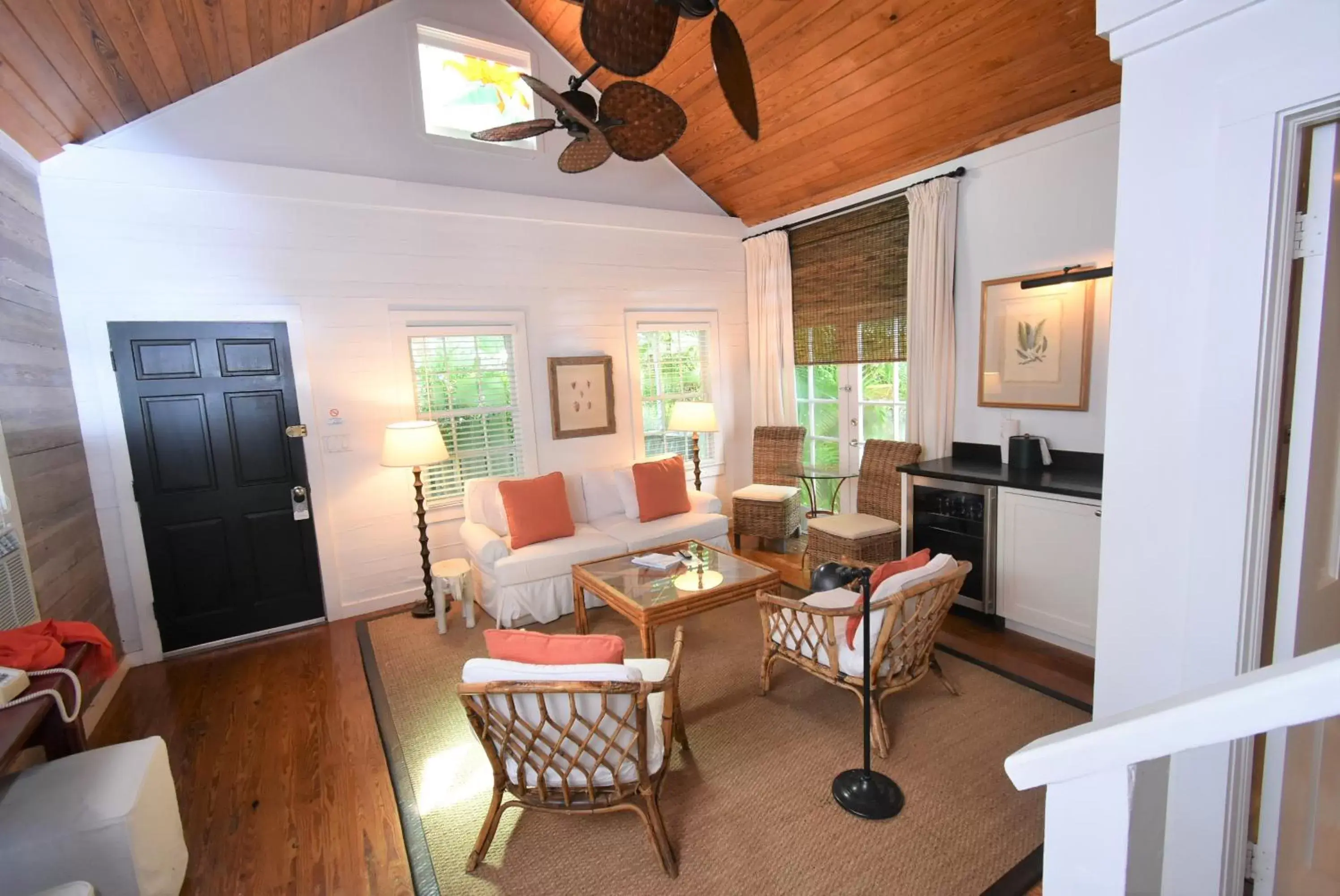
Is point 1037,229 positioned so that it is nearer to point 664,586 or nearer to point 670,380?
point 670,380

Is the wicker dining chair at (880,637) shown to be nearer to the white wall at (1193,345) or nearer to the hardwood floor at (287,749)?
the white wall at (1193,345)

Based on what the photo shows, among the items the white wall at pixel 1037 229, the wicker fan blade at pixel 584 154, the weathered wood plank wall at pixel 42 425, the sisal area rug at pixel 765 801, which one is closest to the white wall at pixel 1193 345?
the sisal area rug at pixel 765 801

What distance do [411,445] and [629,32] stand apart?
9.22 feet

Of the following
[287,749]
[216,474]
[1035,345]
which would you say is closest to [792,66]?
[1035,345]

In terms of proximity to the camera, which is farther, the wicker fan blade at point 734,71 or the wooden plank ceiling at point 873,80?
the wooden plank ceiling at point 873,80

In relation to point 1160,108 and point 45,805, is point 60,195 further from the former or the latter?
point 1160,108

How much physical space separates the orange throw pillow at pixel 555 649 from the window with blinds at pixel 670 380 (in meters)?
3.37

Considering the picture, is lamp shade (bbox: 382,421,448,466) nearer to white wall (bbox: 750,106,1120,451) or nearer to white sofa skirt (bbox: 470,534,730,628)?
white sofa skirt (bbox: 470,534,730,628)

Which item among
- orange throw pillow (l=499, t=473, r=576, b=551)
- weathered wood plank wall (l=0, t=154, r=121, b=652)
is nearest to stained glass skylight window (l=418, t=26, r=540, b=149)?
weathered wood plank wall (l=0, t=154, r=121, b=652)

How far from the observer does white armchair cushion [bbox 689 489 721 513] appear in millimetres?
4676

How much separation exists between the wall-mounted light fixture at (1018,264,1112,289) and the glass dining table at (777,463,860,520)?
1666 mm

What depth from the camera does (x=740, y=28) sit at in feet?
11.8

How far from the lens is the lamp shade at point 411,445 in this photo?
149 inches

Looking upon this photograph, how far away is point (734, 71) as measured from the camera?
6.75 feet
